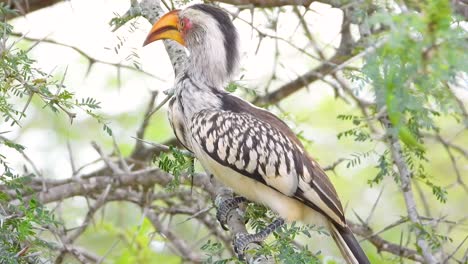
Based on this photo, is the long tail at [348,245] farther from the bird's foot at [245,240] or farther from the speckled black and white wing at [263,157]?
the bird's foot at [245,240]

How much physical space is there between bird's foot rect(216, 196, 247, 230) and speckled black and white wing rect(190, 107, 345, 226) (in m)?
0.13

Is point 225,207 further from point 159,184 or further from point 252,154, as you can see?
point 159,184

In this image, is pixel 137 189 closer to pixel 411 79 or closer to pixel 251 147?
pixel 251 147

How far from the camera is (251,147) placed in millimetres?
3725

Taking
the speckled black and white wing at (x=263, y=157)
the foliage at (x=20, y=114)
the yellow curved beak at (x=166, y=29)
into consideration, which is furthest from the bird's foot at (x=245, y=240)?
the yellow curved beak at (x=166, y=29)

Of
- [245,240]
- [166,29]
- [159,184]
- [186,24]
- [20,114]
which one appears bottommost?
[245,240]

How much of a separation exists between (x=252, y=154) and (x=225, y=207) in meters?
0.25

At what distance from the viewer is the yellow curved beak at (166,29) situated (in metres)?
3.78

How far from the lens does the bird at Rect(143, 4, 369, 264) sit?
12.1 ft

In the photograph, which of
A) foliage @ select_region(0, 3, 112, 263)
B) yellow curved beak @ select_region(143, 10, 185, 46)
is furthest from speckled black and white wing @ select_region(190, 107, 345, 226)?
foliage @ select_region(0, 3, 112, 263)

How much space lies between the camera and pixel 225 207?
12.0 feet

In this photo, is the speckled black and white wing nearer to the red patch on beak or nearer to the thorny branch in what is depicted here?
the thorny branch

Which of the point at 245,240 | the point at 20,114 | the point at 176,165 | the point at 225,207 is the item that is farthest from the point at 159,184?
the point at 20,114

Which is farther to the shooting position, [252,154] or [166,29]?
[166,29]
